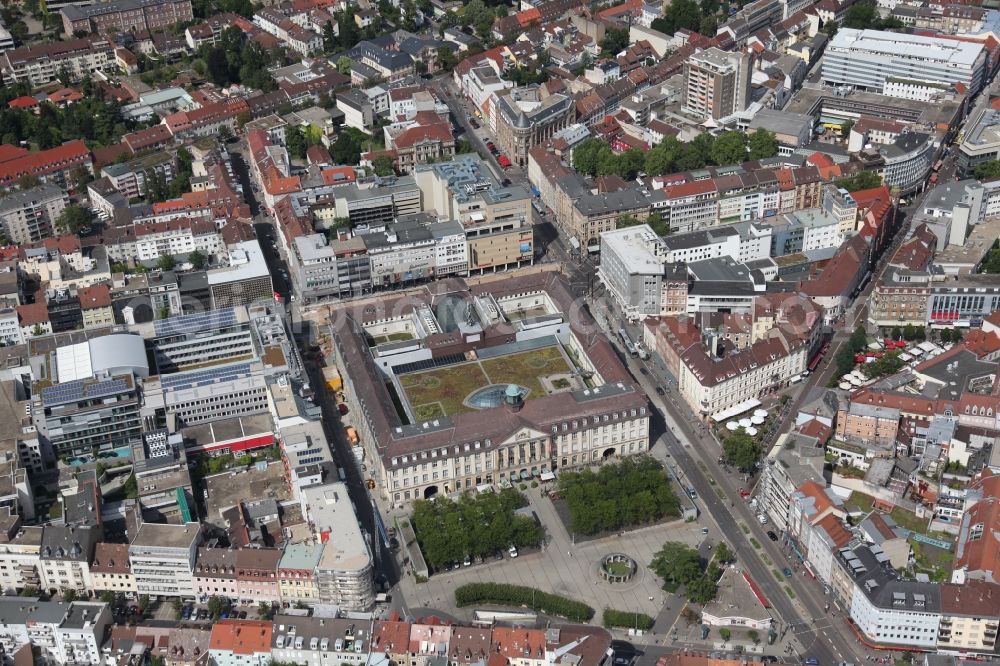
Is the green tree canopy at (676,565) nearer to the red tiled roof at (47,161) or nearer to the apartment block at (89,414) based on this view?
the apartment block at (89,414)

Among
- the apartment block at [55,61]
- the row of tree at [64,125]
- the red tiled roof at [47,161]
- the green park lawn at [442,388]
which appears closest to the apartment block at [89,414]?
the green park lawn at [442,388]

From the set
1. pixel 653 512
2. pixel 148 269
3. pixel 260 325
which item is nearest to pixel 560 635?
pixel 653 512

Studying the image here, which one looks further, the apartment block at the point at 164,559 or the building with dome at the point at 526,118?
the building with dome at the point at 526,118

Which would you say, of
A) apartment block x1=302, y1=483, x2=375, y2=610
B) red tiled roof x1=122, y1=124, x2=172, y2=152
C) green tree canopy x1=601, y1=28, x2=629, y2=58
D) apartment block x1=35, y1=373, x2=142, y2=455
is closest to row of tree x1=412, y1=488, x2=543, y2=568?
apartment block x1=302, y1=483, x2=375, y2=610

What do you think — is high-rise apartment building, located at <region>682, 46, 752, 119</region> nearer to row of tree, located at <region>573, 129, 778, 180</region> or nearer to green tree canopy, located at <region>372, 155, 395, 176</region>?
row of tree, located at <region>573, 129, 778, 180</region>

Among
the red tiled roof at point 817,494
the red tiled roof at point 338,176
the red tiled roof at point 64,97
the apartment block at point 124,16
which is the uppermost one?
the apartment block at point 124,16

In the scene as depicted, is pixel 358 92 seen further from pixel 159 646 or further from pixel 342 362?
pixel 159 646
